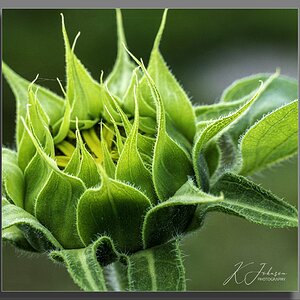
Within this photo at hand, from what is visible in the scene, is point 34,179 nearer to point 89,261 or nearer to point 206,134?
point 89,261

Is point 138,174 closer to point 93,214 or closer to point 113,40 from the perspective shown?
point 93,214

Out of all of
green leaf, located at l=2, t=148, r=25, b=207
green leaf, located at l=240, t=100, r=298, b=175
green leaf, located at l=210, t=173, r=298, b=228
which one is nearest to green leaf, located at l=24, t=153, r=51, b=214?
green leaf, located at l=2, t=148, r=25, b=207

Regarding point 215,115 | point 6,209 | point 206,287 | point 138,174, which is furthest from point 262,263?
point 6,209

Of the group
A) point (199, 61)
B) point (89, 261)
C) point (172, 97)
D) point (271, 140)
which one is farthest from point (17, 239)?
point (199, 61)

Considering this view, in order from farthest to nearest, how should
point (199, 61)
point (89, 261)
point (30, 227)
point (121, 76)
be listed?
point (199, 61), point (121, 76), point (30, 227), point (89, 261)

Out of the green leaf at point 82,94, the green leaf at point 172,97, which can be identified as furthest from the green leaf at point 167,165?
the green leaf at point 82,94
